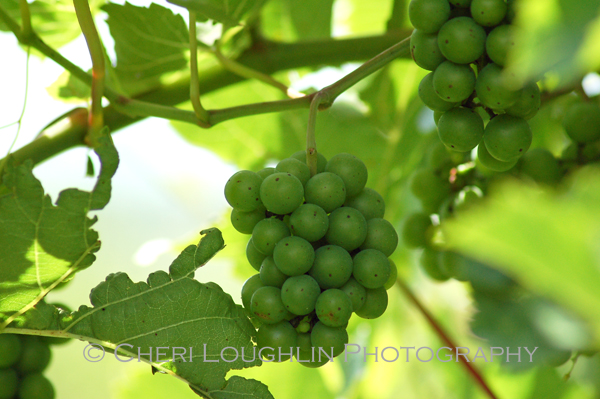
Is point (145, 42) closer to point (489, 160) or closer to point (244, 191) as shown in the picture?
point (244, 191)

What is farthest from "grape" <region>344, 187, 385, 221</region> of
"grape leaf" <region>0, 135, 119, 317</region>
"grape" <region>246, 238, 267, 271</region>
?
"grape leaf" <region>0, 135, 119, 317</region>

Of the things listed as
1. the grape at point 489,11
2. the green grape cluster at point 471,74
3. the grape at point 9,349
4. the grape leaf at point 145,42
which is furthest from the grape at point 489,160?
the grape at point 9,349

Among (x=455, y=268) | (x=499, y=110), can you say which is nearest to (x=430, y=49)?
(x=499, y=110)

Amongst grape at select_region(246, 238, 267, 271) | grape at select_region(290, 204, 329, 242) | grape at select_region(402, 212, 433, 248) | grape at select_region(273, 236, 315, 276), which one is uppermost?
grape at select_region(402, 212, 433, 248)

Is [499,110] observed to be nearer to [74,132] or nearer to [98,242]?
[98,242]

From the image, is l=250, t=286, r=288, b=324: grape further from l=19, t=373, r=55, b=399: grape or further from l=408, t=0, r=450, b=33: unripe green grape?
l=19, t=373, r=55, b=399: grape

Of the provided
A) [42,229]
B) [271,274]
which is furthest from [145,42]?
[271,274]

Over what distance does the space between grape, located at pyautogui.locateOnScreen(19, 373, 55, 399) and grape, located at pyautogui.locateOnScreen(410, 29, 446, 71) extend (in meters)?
0.64

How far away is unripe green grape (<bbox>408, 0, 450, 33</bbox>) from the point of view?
45 cm

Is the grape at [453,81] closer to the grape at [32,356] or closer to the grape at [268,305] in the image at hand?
the grape at [268,305]

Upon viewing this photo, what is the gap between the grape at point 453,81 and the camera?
46 centimetres

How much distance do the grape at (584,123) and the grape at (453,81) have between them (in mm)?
313

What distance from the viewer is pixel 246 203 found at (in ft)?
1.68

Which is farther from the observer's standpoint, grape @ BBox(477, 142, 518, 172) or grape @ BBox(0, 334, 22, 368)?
grape @ BBox(0, 334, 22, 368)
